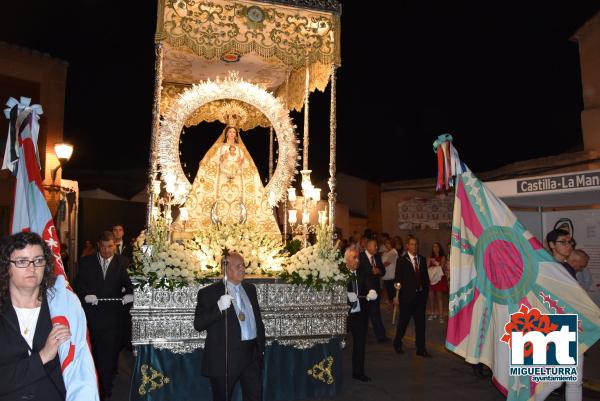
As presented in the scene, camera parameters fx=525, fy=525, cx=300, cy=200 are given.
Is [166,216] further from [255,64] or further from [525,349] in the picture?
[525,349]

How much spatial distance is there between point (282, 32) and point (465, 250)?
417 cm

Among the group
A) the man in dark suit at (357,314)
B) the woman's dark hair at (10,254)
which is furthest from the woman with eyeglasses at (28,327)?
the man in dark suit at (357,314)

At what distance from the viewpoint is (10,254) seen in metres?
2.75

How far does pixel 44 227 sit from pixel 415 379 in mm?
5141

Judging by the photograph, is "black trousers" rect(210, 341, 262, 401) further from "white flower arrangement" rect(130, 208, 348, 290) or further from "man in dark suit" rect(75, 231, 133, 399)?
"man in dark suit" rect(75, 231, 133, 399)

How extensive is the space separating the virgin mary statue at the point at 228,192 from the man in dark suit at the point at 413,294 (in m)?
2.26

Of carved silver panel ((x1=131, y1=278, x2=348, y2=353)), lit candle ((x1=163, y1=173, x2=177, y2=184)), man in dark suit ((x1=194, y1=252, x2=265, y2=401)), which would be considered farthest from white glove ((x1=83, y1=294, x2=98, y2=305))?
lit candle ((x1=163, y1=173, x2=177, y2=184))

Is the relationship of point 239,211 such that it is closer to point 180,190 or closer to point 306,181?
point 180,190

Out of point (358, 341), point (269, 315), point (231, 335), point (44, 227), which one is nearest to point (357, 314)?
point (358, 341)

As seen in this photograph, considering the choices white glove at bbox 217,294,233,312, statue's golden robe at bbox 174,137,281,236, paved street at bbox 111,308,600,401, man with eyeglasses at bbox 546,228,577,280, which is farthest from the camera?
statue's golden robe at bbox 174,137,281,236

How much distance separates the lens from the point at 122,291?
257 inches

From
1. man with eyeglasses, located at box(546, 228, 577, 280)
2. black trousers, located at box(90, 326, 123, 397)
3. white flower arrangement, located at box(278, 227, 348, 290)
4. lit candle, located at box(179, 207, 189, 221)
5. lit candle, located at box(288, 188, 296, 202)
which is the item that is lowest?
black trousers, located at box(90, 326, 123, 397)

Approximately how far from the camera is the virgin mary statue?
831cm

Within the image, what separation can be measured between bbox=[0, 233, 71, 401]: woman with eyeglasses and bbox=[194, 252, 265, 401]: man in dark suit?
183 cm
